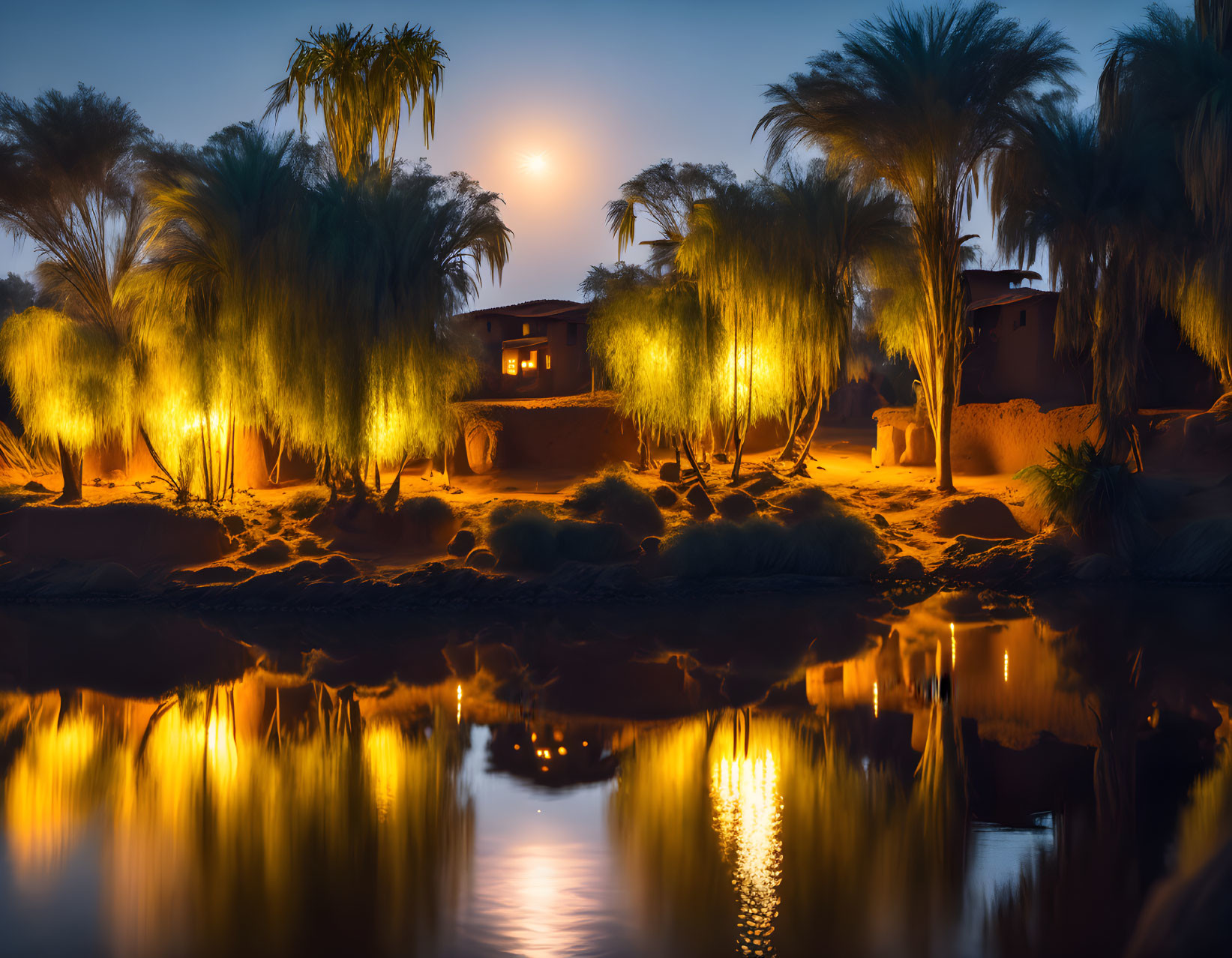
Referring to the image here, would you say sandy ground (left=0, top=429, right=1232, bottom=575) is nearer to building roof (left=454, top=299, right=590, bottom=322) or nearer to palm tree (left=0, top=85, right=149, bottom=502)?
palm tree (left=0, top=85, right=149, bottom=502)

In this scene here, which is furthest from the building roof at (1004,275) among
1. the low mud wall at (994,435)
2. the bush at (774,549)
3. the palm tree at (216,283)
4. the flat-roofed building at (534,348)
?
the palm tree at (216,283)

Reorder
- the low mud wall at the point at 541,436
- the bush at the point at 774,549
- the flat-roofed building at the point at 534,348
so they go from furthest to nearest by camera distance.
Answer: the flat-roofed building at the point at 534,348, the low mud wall at the point at 541,436, the bush at the point at 774,549

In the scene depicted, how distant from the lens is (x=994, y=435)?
19609 mm

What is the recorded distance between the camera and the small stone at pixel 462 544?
1381cm

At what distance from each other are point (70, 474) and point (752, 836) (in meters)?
16.4

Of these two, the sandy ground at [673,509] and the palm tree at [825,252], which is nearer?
the sandy ground at [673,509]

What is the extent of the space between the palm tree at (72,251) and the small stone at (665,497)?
9.18 m

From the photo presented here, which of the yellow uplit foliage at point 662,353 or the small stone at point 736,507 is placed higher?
the yellow uplit foliage at point 662,353

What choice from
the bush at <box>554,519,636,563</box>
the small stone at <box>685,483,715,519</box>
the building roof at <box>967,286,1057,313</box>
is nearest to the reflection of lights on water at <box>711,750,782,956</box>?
the bush at <box>554,519,636,563</box>

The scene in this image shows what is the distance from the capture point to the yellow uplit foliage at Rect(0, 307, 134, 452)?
16.8 meters

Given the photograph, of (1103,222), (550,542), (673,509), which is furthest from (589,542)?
(1103,222)

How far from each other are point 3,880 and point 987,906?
14.8 feet

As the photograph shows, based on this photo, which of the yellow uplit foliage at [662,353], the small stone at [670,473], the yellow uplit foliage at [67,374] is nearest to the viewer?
the yellow uplit foliage at [662,353]

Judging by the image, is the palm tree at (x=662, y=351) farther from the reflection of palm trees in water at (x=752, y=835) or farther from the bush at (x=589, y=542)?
the reflection of palm trees in water at (x=752, y=835)
